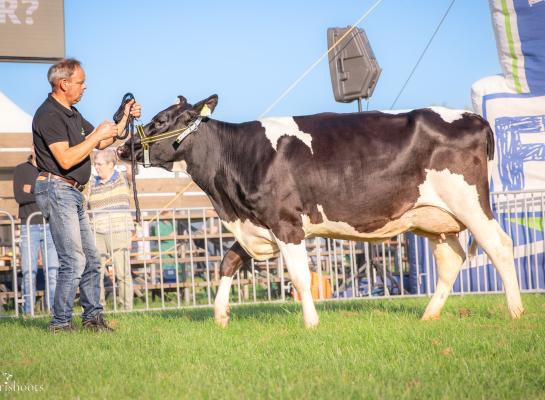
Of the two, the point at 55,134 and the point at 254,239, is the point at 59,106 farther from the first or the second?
the point at 254,239

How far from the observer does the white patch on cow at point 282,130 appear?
716 cm

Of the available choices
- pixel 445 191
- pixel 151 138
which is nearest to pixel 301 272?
pixel 445 191

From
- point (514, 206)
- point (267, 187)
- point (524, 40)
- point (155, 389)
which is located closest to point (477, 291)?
point (514, 206)

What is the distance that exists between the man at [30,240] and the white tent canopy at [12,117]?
265 inches

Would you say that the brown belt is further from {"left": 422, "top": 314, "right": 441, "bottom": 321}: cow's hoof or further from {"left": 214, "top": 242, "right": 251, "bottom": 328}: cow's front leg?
{"left": 422, "top": 314, "right": 441, "bottom": 321}: cow's hoof

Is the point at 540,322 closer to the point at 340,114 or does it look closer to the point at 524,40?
the point at 340,114

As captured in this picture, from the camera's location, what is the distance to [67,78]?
6941 millimetres

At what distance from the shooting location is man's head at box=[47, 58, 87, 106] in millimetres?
6918

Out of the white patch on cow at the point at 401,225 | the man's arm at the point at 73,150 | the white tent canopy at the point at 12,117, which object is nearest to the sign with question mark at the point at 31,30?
the man's arm at the point at 73,150

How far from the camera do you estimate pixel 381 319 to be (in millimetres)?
7387

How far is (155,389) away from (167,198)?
10.5 metres

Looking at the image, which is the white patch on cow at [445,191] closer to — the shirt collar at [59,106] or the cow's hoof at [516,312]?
the cow's hoof at [516,312]

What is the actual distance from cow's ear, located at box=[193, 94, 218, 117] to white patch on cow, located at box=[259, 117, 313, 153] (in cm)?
51

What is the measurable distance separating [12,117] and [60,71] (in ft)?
39.5
